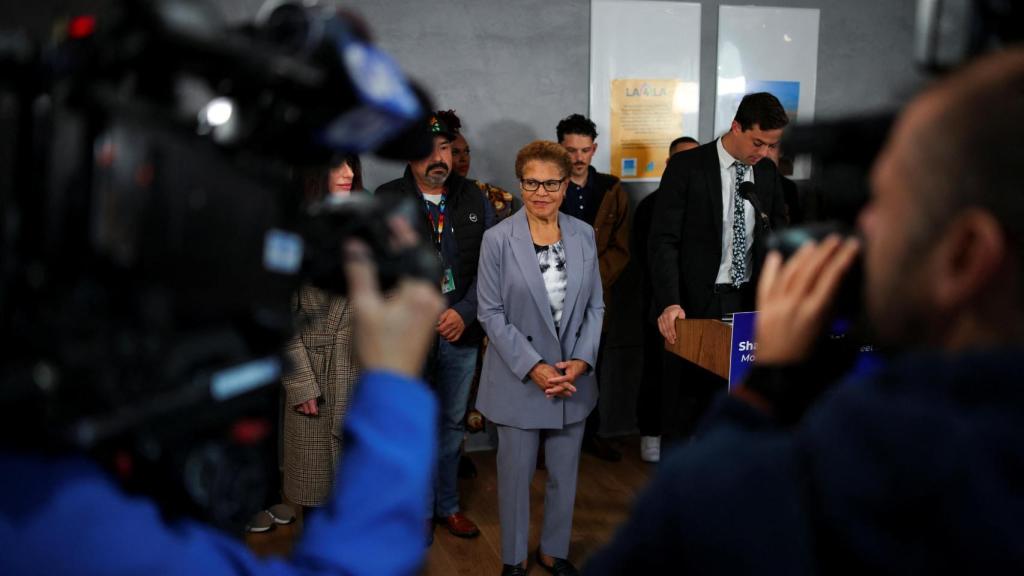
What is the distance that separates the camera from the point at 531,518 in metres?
3.44

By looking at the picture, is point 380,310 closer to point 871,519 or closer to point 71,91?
point 71,91

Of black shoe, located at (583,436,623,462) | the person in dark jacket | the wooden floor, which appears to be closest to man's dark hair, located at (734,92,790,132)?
the person in dark jacket

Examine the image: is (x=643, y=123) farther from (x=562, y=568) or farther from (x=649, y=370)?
(x=562, y=568)

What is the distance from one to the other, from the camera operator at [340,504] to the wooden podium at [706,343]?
189cm

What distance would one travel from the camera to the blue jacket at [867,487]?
22.1 inches

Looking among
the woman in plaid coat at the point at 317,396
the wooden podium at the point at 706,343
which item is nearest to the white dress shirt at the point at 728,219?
the wooden podium at the point at 706,343

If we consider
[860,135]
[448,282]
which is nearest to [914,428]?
Result: [860,135]

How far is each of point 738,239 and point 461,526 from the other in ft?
5.57

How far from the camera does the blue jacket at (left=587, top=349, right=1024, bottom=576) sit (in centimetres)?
56

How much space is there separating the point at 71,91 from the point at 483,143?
370 centimetres

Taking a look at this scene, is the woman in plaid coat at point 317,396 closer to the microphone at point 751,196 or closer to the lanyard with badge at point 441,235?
the lanyard with badge at point 441,235

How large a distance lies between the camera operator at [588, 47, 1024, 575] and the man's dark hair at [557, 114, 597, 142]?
3485mm

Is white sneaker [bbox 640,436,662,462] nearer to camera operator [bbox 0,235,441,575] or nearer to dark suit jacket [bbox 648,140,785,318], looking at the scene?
dark suit jacket [bbox 648,140,785,318]

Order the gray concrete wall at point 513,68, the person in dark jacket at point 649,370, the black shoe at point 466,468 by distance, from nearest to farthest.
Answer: the black shoe at point 466,468 → the gray concrete wall at point 513,68 → the person in dark jacket at point 649,370
